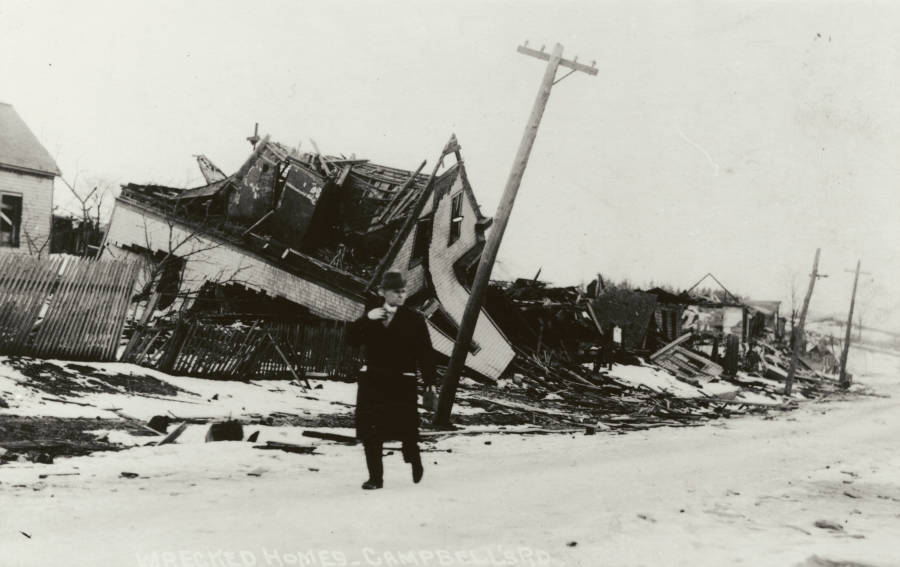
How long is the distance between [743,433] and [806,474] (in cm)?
563

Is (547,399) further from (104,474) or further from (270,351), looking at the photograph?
(104,474)

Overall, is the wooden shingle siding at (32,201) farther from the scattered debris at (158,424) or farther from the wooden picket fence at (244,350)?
the scattered debris at (158,424)

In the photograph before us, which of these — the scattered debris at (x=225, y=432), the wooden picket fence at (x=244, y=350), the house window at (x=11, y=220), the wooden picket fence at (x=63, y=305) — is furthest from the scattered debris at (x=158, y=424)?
the house window at (x=11, y=220)

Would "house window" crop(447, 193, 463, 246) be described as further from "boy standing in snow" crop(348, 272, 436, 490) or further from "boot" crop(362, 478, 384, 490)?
"boot" crop(362, 478, 384, 490)

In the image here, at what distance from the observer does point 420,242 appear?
20.6 metres

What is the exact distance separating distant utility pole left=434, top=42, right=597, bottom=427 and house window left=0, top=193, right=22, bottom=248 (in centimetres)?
2278

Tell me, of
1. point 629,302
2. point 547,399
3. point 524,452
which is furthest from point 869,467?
point 629,302

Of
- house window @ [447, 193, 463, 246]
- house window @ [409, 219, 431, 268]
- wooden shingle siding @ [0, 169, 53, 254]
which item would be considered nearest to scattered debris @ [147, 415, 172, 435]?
house window @ [409, 219, 431, 268]

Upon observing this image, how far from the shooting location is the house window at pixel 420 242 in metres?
20.2

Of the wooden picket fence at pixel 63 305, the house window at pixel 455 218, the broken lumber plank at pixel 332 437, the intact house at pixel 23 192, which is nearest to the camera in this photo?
the broken lumber plank at pixel 332 437

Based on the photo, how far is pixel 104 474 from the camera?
5.80m

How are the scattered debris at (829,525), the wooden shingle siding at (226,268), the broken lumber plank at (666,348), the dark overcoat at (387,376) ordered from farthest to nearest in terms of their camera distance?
the broken lumber plank at (666,348), the wooden shingle siding at (226,268), the dark overcoat at (387,376), the scattered debris at (829,525)

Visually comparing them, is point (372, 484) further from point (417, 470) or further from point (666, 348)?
point (666, 348)

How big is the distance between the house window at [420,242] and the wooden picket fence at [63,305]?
8.79 meters
